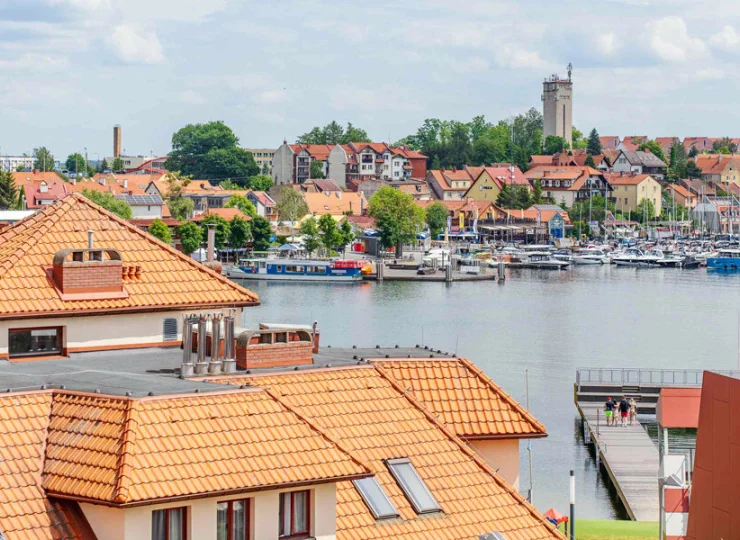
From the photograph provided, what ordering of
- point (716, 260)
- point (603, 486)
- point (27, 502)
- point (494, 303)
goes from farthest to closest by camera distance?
point (716, 260)
point (494, 303)
point (603, 486)
point (27, 502)

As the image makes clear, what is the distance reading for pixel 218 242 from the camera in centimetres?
11619

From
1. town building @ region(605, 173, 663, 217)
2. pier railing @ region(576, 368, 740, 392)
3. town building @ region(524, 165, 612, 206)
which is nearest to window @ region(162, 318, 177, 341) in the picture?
pier railing @ region(576, 368, 740, 392)

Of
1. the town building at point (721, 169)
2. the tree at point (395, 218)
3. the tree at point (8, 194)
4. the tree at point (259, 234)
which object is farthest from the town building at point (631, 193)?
the tree at point (8, 194)

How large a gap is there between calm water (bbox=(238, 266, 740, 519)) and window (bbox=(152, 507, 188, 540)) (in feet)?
71.5

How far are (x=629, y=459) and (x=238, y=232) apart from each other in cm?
8237

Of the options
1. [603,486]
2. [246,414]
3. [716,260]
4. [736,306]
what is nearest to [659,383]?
[603,486]

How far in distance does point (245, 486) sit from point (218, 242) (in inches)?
4114

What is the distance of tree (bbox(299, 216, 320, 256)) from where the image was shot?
120 m

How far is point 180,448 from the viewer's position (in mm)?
12352

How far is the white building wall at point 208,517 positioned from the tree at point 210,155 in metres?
166

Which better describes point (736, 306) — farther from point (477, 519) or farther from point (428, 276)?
point (477, 519)

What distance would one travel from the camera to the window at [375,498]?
553 inches

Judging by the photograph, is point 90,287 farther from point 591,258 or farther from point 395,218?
point 591,258

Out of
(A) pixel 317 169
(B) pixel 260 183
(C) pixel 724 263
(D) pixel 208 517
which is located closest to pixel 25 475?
(D) pixel 208 517
